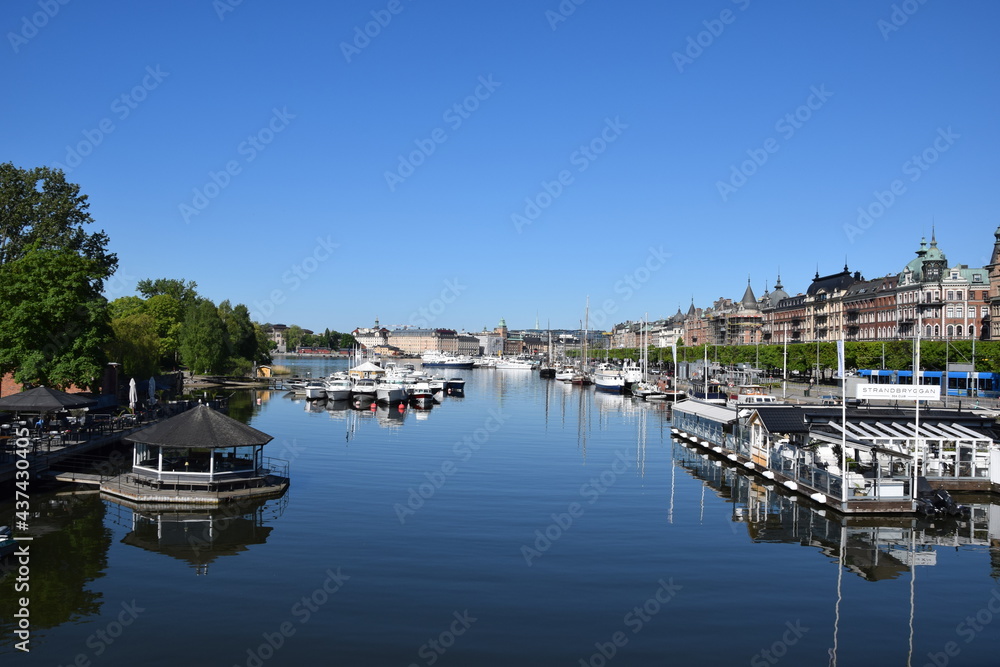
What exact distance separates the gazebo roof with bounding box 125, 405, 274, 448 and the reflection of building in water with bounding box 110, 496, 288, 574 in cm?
253

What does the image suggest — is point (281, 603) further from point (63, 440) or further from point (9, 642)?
point (63, 440)

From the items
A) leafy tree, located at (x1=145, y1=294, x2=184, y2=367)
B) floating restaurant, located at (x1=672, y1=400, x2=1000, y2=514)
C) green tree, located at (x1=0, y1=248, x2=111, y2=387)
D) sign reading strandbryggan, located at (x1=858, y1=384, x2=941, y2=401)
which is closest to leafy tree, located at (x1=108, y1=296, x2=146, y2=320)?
leafy tree, located at (x1=145, y1=294, x2=184, y2=367)

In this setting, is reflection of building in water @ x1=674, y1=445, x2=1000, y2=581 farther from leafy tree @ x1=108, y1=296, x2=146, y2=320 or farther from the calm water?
leafy tree @ x1=108, y1=296, x2=146, y2=320

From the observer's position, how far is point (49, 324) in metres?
48.5

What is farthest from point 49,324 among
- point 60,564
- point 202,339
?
point 202,339

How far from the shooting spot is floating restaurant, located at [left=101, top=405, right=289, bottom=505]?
31.7m

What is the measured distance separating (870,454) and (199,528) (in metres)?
31.0

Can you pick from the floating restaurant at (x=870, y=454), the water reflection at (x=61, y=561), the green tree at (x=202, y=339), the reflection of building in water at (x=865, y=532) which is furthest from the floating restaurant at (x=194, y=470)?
the green tree at (x=202, y=339)

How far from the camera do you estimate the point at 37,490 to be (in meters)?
33.3

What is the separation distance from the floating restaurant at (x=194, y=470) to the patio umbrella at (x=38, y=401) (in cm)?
651

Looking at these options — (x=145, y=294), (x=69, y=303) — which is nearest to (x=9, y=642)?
(x=69, y=303)

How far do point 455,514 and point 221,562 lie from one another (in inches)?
390

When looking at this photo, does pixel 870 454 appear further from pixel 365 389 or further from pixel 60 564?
pixel 365 389

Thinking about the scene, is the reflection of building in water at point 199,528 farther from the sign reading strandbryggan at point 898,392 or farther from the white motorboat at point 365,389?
the white motorboat at point 365,389
